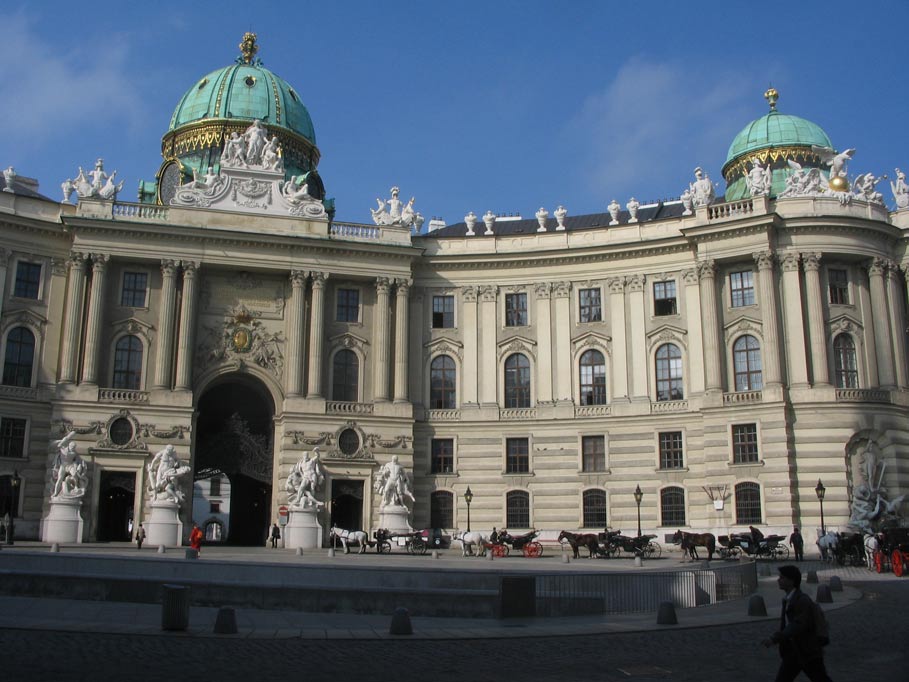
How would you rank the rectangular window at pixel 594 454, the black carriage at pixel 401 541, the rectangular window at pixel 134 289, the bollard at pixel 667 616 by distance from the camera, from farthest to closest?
the rectangular window at pixel 594 454, the rectangular window at pixel 134 289, the black carriage at pixel 401 541, the bollard at pixel 667 616

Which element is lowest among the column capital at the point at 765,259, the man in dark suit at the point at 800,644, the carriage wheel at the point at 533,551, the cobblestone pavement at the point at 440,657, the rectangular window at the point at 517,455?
the cobblestone pavement at the point at 440,657

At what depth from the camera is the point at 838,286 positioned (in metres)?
53.3

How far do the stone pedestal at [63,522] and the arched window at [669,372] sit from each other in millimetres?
31650

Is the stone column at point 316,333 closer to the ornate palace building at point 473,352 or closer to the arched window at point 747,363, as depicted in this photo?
the ornate palace building at point 473,352

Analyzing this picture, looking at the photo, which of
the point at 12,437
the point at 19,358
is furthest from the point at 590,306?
the point at 12,437

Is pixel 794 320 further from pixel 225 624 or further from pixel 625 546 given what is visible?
pixel 225 624

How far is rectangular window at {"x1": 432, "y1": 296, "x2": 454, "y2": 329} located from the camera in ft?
193

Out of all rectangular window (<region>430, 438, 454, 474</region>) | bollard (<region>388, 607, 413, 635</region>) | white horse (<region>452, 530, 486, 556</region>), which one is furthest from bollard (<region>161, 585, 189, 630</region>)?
rectangular window (<region>430, 438, 454, 474</region>)

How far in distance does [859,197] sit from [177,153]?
4330 centimetres

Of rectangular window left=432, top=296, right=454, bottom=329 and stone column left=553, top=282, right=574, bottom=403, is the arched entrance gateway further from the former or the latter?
stone column left=553, top=282, right=574, bottom=403

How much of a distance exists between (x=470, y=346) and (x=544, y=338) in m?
4.48

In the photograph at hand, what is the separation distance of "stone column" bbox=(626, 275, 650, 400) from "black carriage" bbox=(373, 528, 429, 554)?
15.2 meters

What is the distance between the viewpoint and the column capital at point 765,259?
170ft

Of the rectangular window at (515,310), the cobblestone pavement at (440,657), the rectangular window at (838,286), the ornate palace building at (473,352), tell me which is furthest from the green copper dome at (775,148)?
the cobblestone pavement at (440,657)
